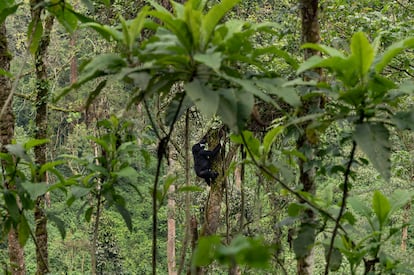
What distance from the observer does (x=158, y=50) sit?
1.15 m

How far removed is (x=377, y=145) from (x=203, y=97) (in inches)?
16.4

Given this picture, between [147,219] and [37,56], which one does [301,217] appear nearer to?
[37,56]

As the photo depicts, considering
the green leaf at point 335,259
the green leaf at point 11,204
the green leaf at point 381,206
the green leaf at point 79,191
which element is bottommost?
the green leaf at point 335,259

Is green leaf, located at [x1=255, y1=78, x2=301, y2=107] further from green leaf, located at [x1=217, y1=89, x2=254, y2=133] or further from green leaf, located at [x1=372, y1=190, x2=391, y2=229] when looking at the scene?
green leaf, located at [x1=372, y1=190, x2=391, y2=229]

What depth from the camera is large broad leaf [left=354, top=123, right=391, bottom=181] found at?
1.18 meters

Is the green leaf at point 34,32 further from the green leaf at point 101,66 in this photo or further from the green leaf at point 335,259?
the green leaf at point 335,259

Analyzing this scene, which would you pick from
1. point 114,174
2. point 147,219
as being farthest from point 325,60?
point 147,219

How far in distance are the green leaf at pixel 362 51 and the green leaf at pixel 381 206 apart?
0.42 meters

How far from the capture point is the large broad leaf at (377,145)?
118 centimetres

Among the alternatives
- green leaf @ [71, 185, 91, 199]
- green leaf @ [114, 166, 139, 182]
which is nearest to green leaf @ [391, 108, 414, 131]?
green leaf @ [114, 166, 139, 182]

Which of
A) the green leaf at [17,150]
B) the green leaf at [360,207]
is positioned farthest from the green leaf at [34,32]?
the green leaf at [360,207]

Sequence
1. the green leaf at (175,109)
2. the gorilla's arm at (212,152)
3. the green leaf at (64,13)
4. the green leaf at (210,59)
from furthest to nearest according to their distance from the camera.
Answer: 1. the gorilla's arm at (212,152)
2. the green leaf at (64,13)
3. the green leaf at (175,109)
4. the green leaf at (210,59)

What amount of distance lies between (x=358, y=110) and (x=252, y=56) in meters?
0.28

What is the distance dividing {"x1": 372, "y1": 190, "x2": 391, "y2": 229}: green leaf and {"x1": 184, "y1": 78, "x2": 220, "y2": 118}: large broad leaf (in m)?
0.59
